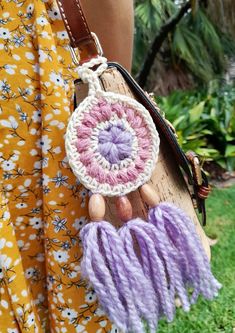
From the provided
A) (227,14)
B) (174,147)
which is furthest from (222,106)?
(174,147)

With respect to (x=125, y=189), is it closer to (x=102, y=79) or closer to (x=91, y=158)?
(x=91, y=158)

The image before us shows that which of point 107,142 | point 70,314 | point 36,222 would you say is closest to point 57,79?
Answer: point 107,142

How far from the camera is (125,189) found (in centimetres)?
68

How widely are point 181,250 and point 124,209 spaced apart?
11cm

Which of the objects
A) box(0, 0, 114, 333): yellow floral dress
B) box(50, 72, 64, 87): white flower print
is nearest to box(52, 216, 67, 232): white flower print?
box(0, 0, 114, 333): yellow floral dress

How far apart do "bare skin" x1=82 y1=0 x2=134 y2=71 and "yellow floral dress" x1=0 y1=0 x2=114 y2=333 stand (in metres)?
0.06

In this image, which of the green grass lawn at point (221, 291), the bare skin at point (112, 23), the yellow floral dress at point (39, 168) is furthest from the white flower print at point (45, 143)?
the green grass lawn at point (221, 291)

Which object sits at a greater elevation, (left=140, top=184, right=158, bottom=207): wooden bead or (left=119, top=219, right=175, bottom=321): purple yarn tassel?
(left=140, top=184, right=158, bottom=207): wooden bead

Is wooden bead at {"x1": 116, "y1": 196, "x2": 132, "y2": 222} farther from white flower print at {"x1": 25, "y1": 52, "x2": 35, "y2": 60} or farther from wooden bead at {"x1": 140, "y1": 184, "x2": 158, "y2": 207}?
white flower print at {"x1": 25, "y1": 52, "x2": 35, "y2": 60}

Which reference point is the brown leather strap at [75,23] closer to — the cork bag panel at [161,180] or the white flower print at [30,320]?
the cork bag panel at [161,180]

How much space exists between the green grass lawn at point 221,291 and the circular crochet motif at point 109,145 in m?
1.03

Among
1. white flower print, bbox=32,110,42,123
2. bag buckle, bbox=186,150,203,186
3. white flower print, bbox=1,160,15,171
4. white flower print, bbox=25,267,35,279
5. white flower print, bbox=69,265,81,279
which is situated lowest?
white flower print, bbox=25,267,35,279

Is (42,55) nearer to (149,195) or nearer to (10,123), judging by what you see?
(10,123)

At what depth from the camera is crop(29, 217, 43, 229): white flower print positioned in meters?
0.79
